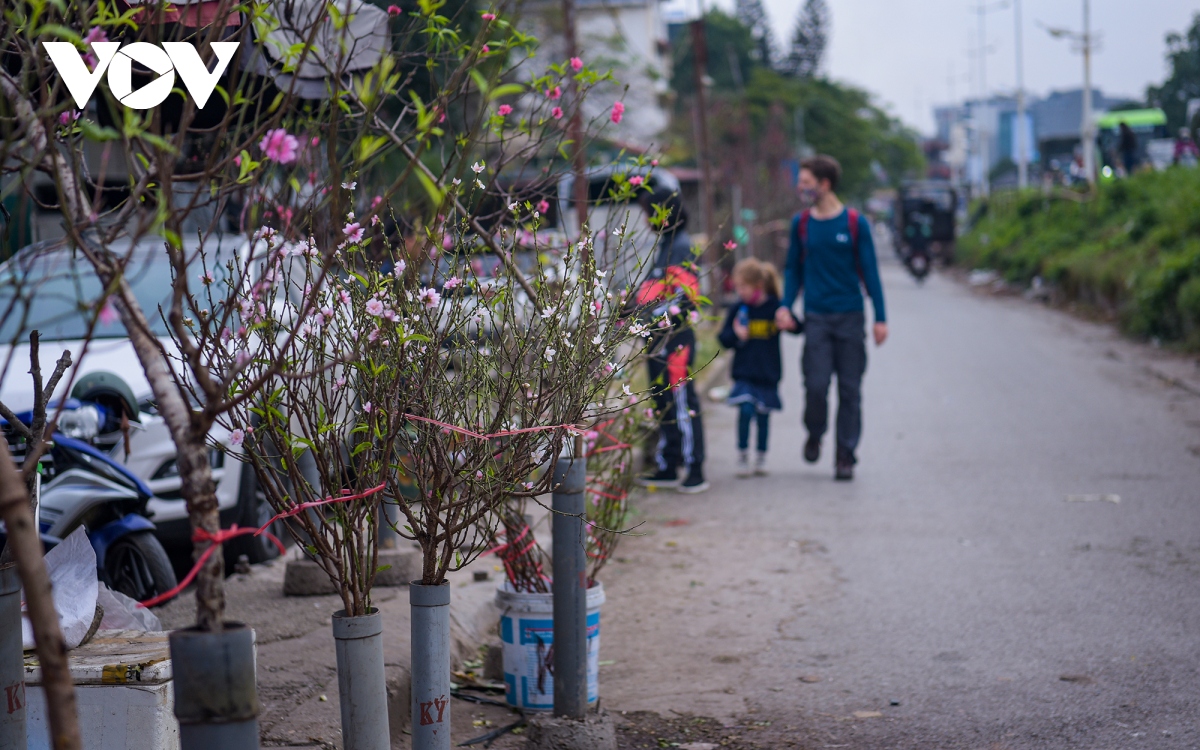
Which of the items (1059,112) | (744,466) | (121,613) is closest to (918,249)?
(744,466)

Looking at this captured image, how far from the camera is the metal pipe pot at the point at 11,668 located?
263 centimetres

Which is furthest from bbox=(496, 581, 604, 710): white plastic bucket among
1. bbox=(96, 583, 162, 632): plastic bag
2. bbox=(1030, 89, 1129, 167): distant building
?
bbox=(1030, 89, 1129, 167): distant building

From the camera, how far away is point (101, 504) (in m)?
4.85

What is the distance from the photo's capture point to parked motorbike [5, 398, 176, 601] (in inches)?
185

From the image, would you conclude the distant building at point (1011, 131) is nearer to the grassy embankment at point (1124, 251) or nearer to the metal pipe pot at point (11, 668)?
the grassy embankment at point (1124, 251)

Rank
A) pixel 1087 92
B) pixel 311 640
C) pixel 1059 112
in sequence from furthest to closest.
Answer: pixel 1059 112
pixel 1087 92
pixel 311 640

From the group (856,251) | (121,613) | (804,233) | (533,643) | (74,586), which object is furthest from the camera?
(804,233)

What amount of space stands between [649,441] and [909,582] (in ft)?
8.76

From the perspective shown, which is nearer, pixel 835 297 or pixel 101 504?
pixel 101 504

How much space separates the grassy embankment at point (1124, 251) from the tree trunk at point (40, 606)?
14.5 meters

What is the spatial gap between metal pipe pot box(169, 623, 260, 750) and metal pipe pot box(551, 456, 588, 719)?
1.64m

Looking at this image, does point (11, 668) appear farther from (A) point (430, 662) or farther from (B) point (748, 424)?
(B) point (748, 424)

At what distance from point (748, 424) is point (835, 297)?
1169 millimetres

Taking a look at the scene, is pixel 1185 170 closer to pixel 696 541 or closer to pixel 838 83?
pixel 696 541
